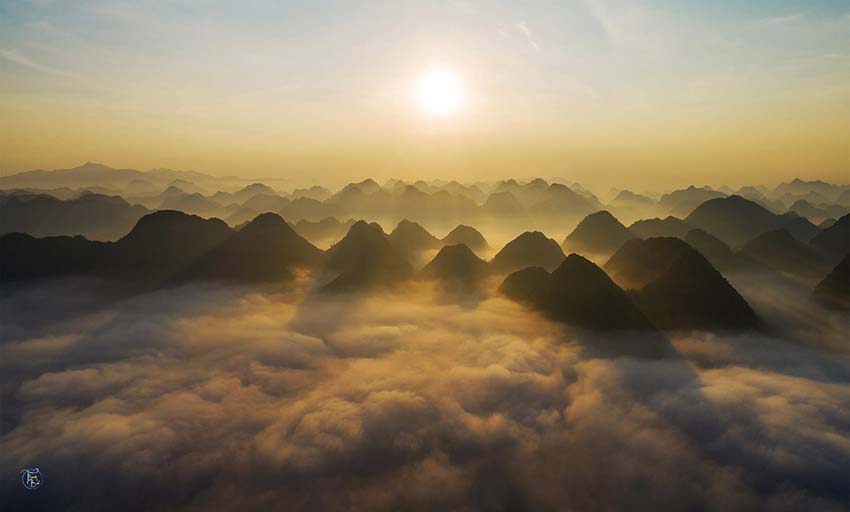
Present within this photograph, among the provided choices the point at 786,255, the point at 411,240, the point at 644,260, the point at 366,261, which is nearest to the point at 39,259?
the point at 366,261

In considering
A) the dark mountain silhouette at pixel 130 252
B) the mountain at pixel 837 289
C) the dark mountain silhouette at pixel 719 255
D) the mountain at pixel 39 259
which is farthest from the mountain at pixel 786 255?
the mountain at pixel 39 259

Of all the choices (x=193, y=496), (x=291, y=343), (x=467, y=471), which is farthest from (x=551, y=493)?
(x=291, y=343)

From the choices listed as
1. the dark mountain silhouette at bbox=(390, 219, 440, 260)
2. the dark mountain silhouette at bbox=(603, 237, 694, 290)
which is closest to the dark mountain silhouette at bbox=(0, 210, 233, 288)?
the dark mountain silhouette at bbox=(390, 219, 440, 260)

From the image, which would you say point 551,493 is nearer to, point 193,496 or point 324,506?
point 324,506

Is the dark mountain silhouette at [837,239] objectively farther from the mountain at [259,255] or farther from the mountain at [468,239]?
the mountain at [259,255]

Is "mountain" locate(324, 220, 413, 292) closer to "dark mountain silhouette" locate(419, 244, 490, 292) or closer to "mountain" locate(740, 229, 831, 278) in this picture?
"dark mountain silhouette" locate(419, 244, 490, 292)

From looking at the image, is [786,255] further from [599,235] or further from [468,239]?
[468,239]
